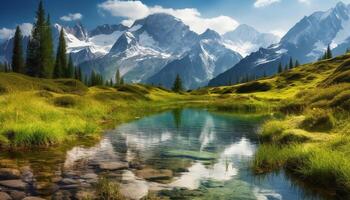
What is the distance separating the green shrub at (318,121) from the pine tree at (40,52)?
11684cm

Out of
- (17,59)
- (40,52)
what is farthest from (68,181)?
(17,59)

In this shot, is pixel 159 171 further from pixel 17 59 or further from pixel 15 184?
pixel 17 59

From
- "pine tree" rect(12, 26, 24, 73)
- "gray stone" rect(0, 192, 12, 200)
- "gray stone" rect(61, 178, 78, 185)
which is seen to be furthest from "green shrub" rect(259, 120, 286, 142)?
"pine tree" rect(12, 26, 24, 73)

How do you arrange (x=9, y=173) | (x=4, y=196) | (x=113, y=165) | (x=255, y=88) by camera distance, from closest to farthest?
(x=4, y=196)
(x=9, y=173)
(x=113, y=165)
(x=255, y=88)

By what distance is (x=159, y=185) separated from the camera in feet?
61.3

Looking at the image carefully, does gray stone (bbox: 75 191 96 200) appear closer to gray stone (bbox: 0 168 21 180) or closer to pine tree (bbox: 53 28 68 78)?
gray stone (bbox: 0 168 21 180)

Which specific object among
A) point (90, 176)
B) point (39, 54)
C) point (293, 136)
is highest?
point (39, 54)

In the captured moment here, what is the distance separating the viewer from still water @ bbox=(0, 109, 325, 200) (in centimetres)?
1753

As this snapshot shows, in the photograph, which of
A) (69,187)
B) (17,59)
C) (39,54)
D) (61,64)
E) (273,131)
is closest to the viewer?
(69,187)

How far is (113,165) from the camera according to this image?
22.8 metres

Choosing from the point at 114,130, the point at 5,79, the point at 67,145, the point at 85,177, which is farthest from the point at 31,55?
the point at 85,177

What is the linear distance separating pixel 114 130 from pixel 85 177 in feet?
69.5

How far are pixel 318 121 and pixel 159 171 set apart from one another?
551 inches

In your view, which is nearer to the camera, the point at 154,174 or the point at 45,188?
→ the point at 45,188
